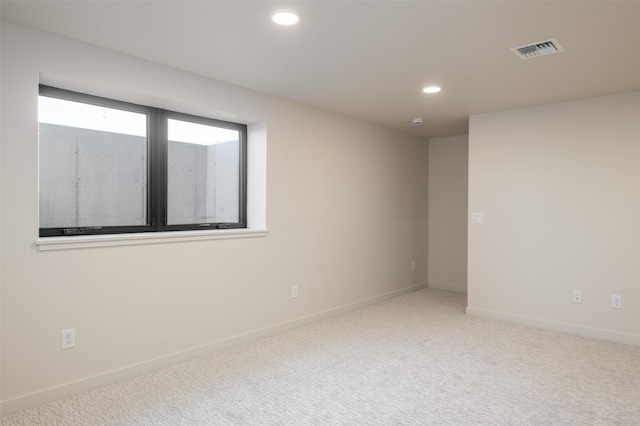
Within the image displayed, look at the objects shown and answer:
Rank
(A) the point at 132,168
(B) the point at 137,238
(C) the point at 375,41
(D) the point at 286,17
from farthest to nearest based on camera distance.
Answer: (A) the point at 132,168 < (B) the point at 137,238 < (C) the point at 375,41 < (D) the point at 286,17

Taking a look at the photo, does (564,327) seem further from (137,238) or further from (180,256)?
(137,238)

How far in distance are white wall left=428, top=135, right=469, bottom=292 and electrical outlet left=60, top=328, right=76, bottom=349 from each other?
4782mm

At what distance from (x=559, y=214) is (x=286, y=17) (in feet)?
10.9

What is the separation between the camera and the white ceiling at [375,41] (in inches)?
84.7

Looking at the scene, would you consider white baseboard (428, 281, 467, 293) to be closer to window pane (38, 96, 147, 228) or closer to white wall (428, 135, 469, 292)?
white wall (428, 135, 469, 292)

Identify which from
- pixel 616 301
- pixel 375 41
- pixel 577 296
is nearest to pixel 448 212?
pixel 577 296

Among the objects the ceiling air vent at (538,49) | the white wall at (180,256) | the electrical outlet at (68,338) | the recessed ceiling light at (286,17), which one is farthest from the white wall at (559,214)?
the electrical outlet at (68,338)

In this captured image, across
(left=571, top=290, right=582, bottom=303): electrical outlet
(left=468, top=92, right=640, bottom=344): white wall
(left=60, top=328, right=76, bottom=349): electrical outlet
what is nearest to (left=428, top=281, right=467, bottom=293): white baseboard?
(left=468, top=92, right=640, bottom=344): white wall

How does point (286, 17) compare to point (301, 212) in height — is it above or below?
above

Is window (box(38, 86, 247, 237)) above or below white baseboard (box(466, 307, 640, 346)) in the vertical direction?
above

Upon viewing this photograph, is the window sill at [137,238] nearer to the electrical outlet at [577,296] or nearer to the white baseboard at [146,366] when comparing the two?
the white baseboard at [146,366]

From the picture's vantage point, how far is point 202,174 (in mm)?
3637

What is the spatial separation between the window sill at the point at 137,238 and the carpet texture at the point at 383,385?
0.94m

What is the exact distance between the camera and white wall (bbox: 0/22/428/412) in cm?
238
